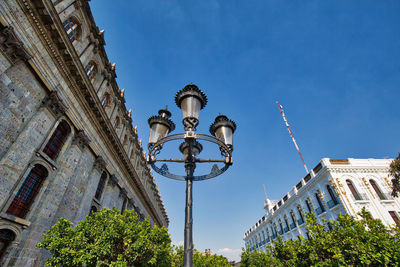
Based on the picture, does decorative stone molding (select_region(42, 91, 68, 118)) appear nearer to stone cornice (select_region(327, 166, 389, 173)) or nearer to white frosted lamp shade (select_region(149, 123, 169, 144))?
white frosted lamp shade (select_region(149, 123, 169, 144))

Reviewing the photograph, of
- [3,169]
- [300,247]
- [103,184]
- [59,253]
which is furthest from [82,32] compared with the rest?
[300,247]

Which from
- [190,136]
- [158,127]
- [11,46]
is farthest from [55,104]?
[190,136]

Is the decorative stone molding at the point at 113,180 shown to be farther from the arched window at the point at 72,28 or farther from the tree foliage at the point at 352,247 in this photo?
the tree foliage at the point at 352,247

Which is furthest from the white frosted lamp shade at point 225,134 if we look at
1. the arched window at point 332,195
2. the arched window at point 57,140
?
the arched window at point 332,195

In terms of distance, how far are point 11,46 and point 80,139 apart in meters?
5.94

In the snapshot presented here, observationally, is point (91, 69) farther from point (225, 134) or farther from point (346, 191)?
point (346, 191)

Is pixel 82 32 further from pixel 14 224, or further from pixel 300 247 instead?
pixel 300 247

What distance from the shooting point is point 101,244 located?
7016 millimetres

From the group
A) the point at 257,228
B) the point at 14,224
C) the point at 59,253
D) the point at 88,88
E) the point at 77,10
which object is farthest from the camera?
the point at 257,228

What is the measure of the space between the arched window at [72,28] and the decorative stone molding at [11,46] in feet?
16.6

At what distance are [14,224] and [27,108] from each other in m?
4.86

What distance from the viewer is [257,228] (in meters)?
42.8

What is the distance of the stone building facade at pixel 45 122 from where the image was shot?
7.71m

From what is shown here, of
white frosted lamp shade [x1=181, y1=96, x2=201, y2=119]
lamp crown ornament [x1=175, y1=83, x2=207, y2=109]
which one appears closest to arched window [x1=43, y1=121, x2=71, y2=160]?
lamp crown ornament [x1=175, y1=83, x2=207, y2=109]
